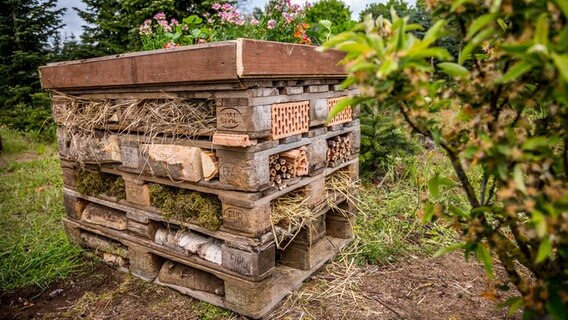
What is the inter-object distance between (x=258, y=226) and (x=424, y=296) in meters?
1.25

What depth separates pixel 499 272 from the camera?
271 centimetres

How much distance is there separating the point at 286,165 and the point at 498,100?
132cm

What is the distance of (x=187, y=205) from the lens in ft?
7.70

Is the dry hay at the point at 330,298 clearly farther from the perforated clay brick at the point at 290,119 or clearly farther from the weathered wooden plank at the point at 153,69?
the weathered wooden plank at the point at 153,69

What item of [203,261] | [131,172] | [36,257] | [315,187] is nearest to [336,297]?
[315,187]

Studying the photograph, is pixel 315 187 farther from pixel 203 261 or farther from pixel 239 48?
pixel 239 48

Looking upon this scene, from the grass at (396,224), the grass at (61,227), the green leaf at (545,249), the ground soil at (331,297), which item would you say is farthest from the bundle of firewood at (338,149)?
the green leaf at (545,249)

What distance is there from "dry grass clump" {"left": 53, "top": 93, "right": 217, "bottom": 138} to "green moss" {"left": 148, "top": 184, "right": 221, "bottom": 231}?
383 mm

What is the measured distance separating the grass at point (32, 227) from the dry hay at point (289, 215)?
1.73 m

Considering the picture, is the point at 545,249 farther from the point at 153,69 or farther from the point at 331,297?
the point at 153,69

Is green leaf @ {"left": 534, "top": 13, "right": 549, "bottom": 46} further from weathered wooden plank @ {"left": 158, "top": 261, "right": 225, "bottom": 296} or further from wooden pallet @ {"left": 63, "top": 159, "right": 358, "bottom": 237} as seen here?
weathered wooden plank @ {"left": 158, "top": 261, "right": 225, "bottom": 296}

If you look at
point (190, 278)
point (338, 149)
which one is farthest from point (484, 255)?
point (190, 278)

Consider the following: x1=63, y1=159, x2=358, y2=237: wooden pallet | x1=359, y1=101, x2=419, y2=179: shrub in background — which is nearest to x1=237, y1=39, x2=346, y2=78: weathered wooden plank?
x1=63, y1=159, x2=358, y2=237: wooden pallet

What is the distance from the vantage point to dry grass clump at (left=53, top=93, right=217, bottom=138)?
87.4 inches
